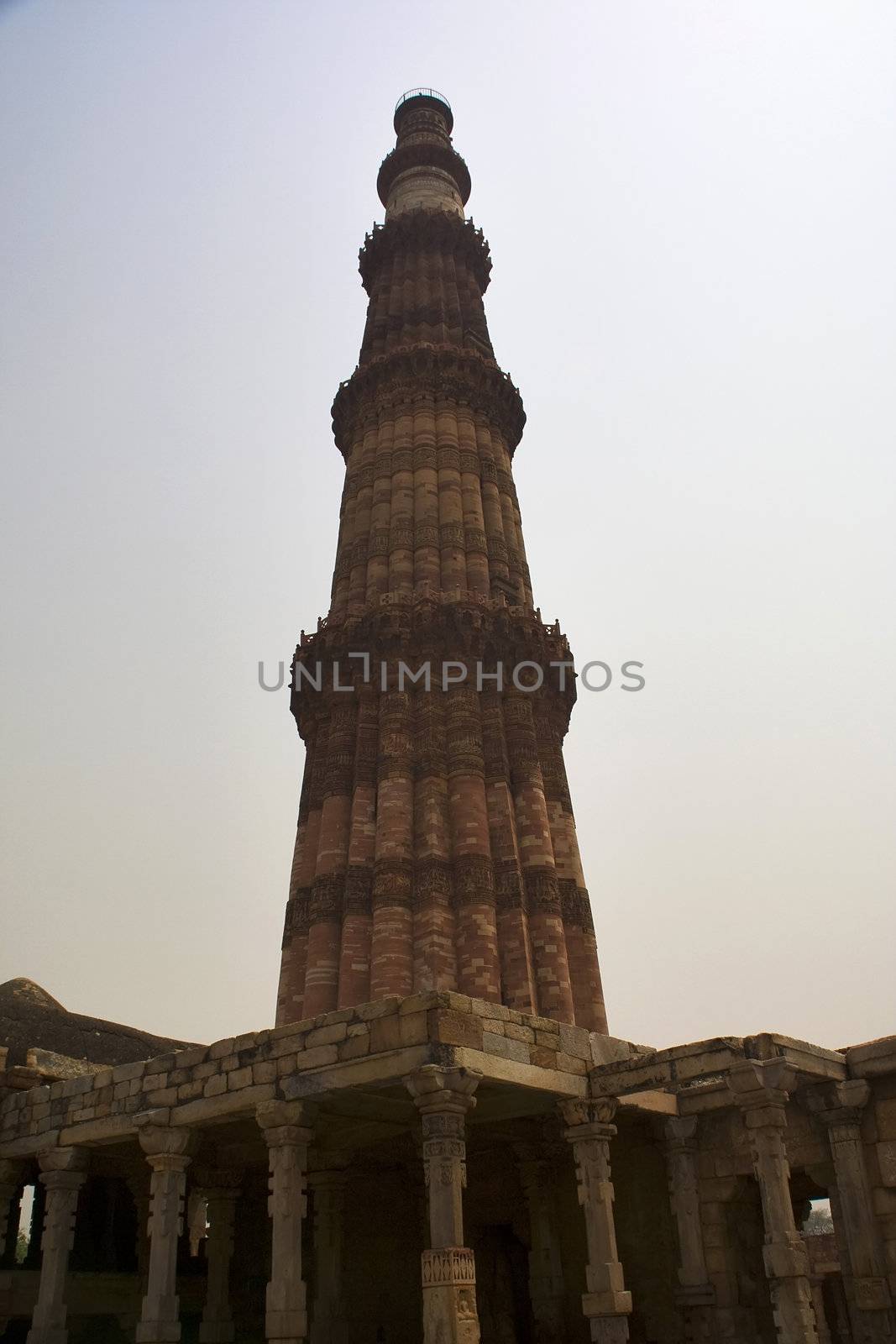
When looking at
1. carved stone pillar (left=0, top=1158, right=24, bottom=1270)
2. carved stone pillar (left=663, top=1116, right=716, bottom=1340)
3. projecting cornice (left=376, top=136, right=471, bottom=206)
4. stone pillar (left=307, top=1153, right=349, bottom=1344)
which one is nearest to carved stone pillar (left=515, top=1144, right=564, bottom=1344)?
carved stone pillar (left=663, top=1116, right=716, bottom=1340)

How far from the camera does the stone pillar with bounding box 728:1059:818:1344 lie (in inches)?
438

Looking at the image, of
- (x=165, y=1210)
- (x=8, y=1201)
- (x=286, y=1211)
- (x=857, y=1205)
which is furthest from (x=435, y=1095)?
(x=8, y=1201)

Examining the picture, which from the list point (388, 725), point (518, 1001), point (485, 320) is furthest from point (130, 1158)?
point (485, 320)

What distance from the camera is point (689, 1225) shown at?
13.6 metres

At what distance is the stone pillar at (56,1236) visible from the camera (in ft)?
43.5

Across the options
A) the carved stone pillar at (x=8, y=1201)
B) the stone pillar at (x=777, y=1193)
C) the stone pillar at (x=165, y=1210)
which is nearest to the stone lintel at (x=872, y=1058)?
the stone pillar at (x=777, y=1193)

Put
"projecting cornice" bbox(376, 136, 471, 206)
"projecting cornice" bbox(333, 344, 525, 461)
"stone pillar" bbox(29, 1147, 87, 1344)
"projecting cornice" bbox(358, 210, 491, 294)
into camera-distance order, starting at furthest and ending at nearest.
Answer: "projecting cornice" bbox(376, 136, 471, 206)
"projecting cornice" bbox(358, 210, 491, 294)
"projecting cornice" bbox(333, 344, 525, 461)
"stone pillar" bbox(29, 1147, 87, 1344)

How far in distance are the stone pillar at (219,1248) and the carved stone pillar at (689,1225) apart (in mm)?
6350

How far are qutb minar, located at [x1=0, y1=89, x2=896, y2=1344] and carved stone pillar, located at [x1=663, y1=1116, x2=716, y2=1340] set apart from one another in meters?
0.05

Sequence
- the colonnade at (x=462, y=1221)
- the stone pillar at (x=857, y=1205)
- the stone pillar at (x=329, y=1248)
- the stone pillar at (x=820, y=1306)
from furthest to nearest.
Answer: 1. the stone pillar at (x=820, y=1306)
2. the stone pillar at (x=329, y=1248)
3. the stone pillar at (x=857, y=1205)
4. the colonnade at (x=462, y=1221)

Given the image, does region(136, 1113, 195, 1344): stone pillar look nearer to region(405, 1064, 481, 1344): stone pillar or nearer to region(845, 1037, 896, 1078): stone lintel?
region(405, 1064, 481, 1344): stone pillar

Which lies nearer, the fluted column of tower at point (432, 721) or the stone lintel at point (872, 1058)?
the stone lintel at point (872, 1058)

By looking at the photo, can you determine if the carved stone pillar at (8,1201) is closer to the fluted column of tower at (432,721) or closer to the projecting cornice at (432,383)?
the fluted column of tower at (432,721)

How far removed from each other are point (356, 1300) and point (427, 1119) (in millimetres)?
7111
